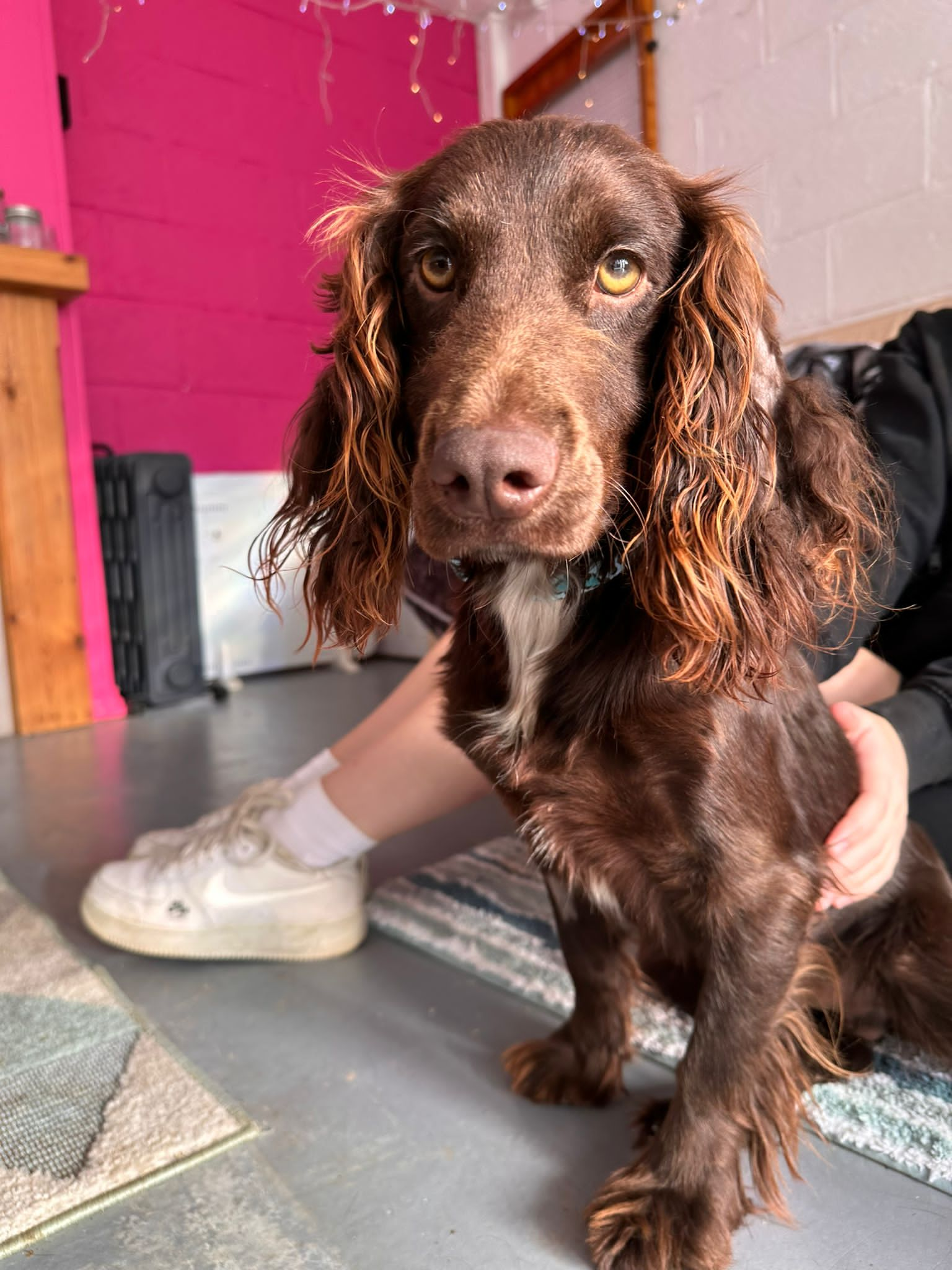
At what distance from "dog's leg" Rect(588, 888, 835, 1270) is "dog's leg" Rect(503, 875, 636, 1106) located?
0.64ft

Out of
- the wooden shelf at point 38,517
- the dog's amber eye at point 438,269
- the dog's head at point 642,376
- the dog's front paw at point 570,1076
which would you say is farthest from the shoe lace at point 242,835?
the wooden shelf at point 38,517

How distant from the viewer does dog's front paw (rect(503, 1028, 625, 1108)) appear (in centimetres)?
109

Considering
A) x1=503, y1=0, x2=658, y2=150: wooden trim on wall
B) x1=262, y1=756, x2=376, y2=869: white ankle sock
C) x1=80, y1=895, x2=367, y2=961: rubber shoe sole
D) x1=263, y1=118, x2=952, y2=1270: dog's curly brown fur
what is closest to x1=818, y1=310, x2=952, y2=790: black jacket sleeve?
x1=263, y1=118, x2=952, y2=1270: dog's curly brown fur

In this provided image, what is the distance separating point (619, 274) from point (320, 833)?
1014 mm

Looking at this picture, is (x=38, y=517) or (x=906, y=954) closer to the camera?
(x=906, y=954)

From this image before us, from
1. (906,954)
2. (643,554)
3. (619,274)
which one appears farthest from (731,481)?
(906,954)

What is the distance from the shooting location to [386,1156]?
3.27 feet

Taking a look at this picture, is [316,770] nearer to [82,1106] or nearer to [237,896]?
[237,896]

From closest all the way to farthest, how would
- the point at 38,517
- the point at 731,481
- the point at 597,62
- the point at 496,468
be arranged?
the point at 496,468
the point at 731,481
the point at 38,517
the point at 597,62

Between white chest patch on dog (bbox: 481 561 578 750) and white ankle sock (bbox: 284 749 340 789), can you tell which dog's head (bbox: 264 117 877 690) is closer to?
white chest patch on dog (bbox: 481 561 578 750)

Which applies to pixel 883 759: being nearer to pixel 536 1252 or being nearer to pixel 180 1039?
pixel 536 1252

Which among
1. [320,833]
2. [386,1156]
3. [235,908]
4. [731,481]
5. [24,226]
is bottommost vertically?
[386,1156]

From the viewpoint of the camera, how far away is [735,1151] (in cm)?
88

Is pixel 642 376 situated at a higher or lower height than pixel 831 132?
lower
